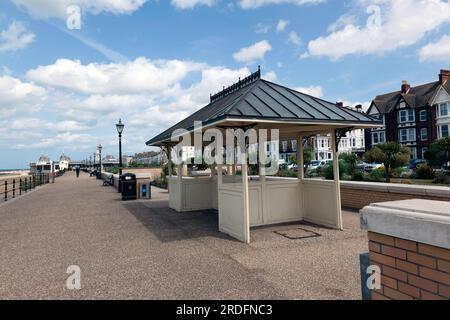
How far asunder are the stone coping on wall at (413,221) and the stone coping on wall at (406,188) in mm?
5830

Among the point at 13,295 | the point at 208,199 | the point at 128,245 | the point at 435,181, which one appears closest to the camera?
the point at 13,295

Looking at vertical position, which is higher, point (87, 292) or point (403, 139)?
point (403, 139)

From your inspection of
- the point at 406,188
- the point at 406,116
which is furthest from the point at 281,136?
the point at 406,116

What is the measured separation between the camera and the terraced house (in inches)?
1603

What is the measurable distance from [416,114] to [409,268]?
159 feet

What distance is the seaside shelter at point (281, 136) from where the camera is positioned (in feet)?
21.1

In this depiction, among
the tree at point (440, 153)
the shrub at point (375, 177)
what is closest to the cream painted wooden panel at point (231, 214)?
the shrub at point (375, 177)

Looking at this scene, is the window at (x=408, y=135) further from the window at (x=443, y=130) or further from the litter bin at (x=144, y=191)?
the litter bin at (x=144, y=191)

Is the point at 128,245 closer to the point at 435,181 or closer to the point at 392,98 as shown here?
the point at 435,181

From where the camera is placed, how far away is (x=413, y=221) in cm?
215
